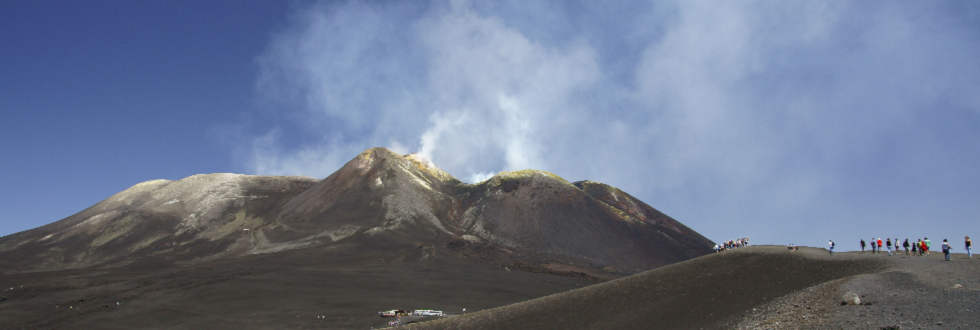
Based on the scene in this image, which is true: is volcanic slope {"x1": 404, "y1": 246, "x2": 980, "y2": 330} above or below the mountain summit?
below

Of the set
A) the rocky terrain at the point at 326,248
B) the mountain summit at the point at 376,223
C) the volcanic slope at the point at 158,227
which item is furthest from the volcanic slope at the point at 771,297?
the volcanic slope at the point at 158,227

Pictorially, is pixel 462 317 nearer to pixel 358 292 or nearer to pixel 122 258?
pixel 358 292

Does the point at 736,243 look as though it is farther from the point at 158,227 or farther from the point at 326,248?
the point at 158,227

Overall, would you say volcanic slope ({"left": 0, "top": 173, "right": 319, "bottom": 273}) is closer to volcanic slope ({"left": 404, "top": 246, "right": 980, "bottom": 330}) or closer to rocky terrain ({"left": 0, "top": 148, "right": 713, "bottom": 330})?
rocky terrain ({"left": 0, "top": 148, "right": 713, "bottom": 330})

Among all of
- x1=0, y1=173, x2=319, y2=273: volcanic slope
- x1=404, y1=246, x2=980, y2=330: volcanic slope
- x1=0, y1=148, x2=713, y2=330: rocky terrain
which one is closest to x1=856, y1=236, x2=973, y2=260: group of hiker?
x1=404, y1=246, x2=980, y2=330: volcanic slope

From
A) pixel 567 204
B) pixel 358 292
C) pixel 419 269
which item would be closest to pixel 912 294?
pixel 358 292

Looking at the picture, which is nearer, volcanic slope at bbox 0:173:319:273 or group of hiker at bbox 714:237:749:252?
group of hiker at bbox 714:237:749:252
